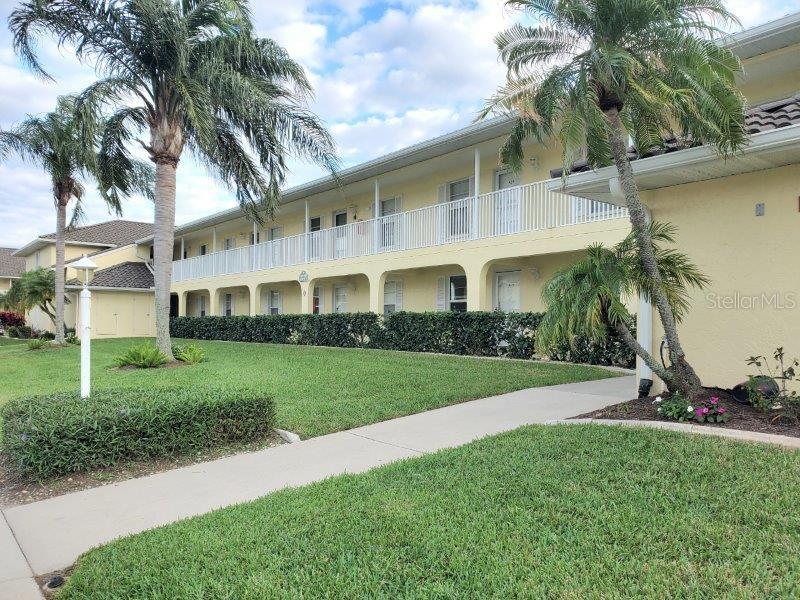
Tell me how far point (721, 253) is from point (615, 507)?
430 centimetres

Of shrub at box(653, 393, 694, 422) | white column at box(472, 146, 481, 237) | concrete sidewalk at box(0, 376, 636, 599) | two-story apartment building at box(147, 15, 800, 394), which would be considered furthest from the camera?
white column at box(472, 146, 481, 237)

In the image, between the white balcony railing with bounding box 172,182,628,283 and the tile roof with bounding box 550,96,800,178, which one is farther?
the white balcony railing with bounding box 172,182,628,283

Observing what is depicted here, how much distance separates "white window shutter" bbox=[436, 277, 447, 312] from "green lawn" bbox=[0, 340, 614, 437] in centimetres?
341

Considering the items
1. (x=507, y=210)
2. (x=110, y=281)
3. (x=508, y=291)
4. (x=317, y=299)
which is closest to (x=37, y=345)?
(x=317, y=299)

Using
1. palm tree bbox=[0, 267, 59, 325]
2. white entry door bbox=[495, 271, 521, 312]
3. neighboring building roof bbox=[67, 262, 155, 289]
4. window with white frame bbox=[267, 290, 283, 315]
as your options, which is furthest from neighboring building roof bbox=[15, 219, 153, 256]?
white entry door bbox=[495, 271, 521, 312]

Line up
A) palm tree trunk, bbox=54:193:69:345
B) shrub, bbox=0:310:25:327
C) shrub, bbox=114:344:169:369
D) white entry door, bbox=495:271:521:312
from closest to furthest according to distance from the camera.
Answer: shrub, bbox=114:344:169:369 → white entry door, bbox=495:271:521:312 → palm tree trunk, bbox=54:193:69:345 → shrub, bbox=0:310:25:327

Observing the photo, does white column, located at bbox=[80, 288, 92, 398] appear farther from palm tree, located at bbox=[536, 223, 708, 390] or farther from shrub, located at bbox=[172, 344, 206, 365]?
shrub, located at bbox=[172, 344, 206, 365]

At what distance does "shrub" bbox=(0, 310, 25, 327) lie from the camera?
3841 cm

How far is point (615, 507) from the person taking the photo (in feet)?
12.1

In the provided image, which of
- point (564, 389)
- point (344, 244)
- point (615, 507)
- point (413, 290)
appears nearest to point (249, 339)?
point (344, 244)

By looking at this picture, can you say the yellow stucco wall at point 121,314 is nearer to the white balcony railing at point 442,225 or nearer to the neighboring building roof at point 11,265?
the white balcony railing at point 442,225

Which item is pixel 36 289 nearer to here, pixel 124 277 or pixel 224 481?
pixel 124 277

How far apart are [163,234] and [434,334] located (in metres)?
7.28

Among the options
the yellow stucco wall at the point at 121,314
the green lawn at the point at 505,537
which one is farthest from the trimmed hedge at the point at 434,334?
the yellow stucco wall at the point at 121,314
